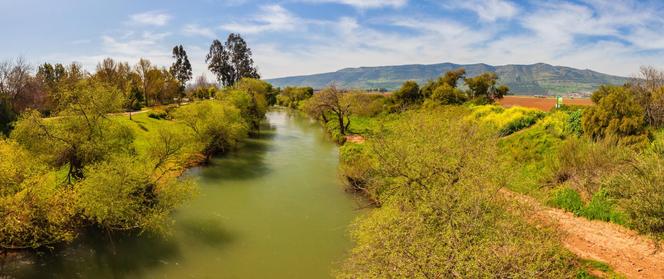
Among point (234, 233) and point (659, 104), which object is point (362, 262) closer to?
point (234, 233)

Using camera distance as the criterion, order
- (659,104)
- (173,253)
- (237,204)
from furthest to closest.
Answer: (659,104) → (237,204) → (173,253)

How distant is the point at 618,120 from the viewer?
2750 centimetres

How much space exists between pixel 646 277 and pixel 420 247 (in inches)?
448

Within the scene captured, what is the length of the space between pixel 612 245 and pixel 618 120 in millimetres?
15219

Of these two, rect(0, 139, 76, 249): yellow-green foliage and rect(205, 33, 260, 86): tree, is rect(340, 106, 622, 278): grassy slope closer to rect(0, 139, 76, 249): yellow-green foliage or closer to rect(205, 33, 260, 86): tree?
rect(0, 139, 76, 249): yellow-green foliage

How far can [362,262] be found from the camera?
440 inches

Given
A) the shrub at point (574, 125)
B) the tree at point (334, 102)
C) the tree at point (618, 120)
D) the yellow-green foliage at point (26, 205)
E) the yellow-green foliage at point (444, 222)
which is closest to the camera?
the yellow-green foliage at point (444, 222)

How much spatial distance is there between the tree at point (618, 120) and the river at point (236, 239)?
21.3m

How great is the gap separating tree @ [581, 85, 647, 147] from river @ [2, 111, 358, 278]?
21255 millimetres

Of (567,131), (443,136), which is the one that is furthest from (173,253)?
(567,131)

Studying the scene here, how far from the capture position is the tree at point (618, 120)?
26922mm

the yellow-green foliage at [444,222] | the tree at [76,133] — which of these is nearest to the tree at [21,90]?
the tree at [76,133]

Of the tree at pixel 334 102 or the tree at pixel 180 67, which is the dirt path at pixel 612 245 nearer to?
the tree at pixel 334 102

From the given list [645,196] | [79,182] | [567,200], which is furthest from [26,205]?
[567,200]
